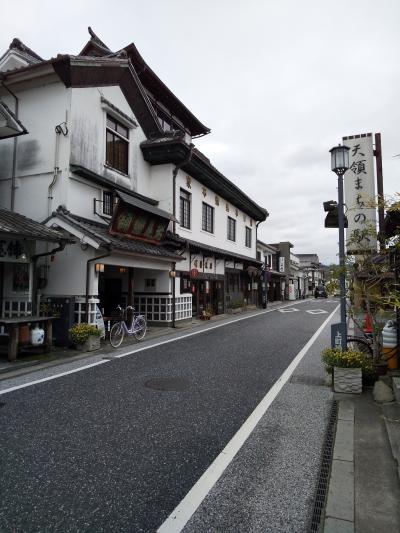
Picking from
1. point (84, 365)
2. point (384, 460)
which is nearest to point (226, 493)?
point (384, 460)

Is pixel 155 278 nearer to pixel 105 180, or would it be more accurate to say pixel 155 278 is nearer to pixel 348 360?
pixel 105 180

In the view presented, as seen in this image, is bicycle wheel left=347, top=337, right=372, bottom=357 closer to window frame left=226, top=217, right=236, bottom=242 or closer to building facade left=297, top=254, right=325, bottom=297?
window frame left=226, top=217, right=236, bottom=242

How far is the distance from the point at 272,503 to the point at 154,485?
119 centimetres

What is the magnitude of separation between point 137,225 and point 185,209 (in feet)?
19.3

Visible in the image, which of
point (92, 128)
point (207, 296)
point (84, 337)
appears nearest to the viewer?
point (84, 337)

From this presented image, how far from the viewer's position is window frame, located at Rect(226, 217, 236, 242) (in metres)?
26.3

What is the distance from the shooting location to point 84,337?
421 inches

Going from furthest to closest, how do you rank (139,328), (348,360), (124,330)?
(139,328) → (124,330) → (348,360)

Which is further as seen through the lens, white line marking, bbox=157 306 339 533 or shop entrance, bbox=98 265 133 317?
shop entrance, bbox=98 265 133 317

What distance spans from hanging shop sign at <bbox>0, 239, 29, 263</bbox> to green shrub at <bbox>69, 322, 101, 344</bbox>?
101 inches

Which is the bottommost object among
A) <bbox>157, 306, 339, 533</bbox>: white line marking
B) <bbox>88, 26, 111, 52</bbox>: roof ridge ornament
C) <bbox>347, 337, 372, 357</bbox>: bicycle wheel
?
<bbox>157, 306, 339, 533</bbox>: white line marking

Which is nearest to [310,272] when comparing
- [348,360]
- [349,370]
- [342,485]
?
[348,360]

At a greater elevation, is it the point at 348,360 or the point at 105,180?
the point at 105,180

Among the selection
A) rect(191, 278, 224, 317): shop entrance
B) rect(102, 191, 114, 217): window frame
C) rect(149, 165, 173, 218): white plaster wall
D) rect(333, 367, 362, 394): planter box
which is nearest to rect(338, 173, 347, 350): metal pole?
rect(333, 367, 362, 394): planter box
